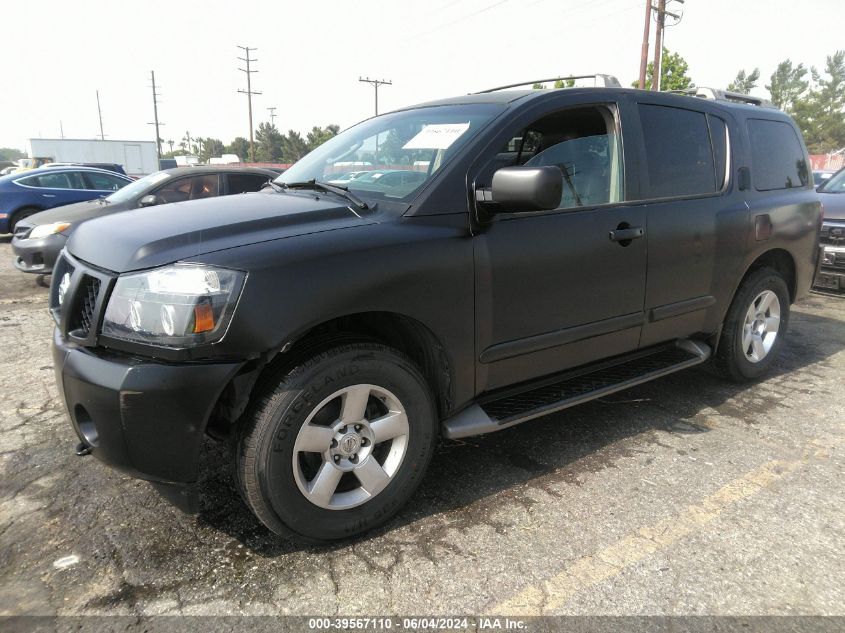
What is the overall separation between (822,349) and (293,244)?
492cm

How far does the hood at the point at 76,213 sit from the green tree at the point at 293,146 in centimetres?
8098

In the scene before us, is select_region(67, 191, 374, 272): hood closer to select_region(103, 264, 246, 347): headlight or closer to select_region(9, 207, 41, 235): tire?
select_region(103, 264, 246, 347): headlight

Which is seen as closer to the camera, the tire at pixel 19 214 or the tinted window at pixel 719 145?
the tinted window at pixel 719 145

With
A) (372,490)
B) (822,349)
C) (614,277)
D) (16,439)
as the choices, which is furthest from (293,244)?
(822,349)

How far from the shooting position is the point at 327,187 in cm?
288

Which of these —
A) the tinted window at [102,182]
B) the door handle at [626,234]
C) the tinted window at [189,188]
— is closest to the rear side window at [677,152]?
the door handle at [626,234]

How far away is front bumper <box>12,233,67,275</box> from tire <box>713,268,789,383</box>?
692 centimetres

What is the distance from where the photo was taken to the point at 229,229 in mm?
2254

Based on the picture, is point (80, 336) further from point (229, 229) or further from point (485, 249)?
point (485, 249)

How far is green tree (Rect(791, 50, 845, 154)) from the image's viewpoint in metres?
65.8

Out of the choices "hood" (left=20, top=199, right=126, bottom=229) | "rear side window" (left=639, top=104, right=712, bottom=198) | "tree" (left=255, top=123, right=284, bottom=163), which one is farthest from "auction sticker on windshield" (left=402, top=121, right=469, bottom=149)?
"tree" (left=255, top=123, right=284, bottom=163)

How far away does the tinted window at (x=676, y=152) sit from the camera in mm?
3354

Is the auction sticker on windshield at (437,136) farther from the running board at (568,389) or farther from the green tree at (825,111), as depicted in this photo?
the green tree at (825,111)

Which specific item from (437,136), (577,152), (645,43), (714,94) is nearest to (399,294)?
(437,136)
